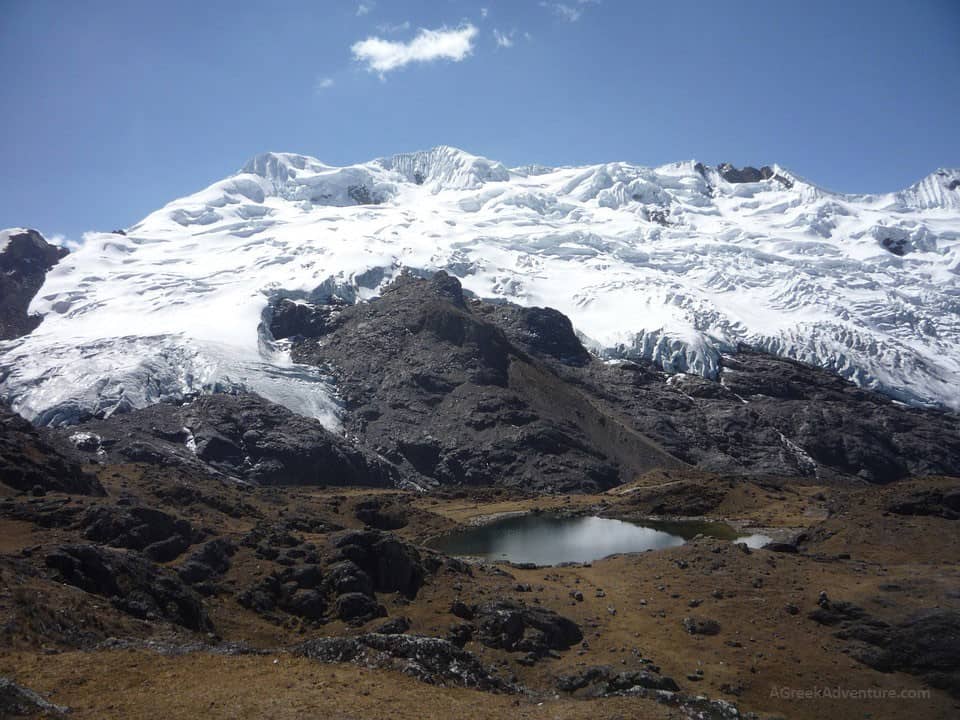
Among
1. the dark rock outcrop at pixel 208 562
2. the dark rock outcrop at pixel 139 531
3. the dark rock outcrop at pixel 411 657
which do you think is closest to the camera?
the dark rock outcrop at pixel 411 657

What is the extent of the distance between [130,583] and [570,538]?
7644cm

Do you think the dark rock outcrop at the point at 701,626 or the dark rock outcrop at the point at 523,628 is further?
the dark rock outcrop at the point at 701,626

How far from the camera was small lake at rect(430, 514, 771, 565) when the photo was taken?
94000mm

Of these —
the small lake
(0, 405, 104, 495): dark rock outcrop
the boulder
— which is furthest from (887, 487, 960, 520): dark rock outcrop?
(0, 405, 104, 495): dark rock outcrop

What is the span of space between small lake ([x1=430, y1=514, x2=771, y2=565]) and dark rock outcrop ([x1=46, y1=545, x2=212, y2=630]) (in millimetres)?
52416

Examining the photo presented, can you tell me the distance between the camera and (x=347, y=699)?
26719 mm

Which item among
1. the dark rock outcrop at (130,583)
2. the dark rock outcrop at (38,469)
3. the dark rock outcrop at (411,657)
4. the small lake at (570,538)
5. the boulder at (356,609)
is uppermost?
the dark rock outcrop at (38,469)

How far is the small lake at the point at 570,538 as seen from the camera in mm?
94000

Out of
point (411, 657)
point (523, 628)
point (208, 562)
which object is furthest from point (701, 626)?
point (208, 562)

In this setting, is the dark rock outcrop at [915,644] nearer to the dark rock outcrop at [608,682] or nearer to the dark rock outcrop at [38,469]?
the dark rock outcrop at [608,682]

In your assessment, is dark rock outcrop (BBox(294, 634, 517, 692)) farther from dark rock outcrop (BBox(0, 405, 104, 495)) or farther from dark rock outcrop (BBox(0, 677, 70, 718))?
dark rock outcrop (BBox(0, 405, 104, 495))

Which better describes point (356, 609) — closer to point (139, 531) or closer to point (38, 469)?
point (139, 531)

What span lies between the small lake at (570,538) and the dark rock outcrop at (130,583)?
5242 cm

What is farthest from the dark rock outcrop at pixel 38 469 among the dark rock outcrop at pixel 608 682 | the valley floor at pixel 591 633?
the dark rock outcrop at pixel 608 682
